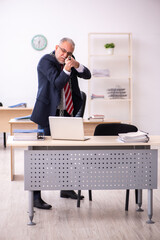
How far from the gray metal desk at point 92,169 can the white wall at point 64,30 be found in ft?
15.7

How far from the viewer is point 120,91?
7785 mm

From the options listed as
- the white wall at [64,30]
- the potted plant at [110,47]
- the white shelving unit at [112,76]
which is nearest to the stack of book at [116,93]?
the white shelving unit at [112,76]

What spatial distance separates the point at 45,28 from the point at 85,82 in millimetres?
1251

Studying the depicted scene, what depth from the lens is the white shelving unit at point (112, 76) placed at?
7.81 m

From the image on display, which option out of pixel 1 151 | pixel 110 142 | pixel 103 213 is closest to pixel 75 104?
pixel 110 142

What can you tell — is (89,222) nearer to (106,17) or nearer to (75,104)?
(75,104)

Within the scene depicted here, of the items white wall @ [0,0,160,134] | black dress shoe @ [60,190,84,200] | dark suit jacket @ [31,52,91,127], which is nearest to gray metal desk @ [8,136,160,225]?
dark suit jacket @ [31,52,91,127]

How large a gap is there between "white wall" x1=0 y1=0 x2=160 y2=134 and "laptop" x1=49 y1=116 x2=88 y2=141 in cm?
474

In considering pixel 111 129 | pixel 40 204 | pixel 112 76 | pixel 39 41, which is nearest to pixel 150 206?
pixel 111 129

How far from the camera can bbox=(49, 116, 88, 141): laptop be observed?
3033mm

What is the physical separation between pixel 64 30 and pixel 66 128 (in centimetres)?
494

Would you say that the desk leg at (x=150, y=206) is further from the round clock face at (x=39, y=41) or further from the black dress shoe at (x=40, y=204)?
the round clock face at (x=39, y=41)

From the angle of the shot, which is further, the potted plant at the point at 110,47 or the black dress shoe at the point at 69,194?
the potted plant at the point at 110,47

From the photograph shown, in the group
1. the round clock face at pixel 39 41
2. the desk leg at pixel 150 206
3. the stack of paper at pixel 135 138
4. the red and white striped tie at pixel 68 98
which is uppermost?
the round clock face at pixel 39 41
